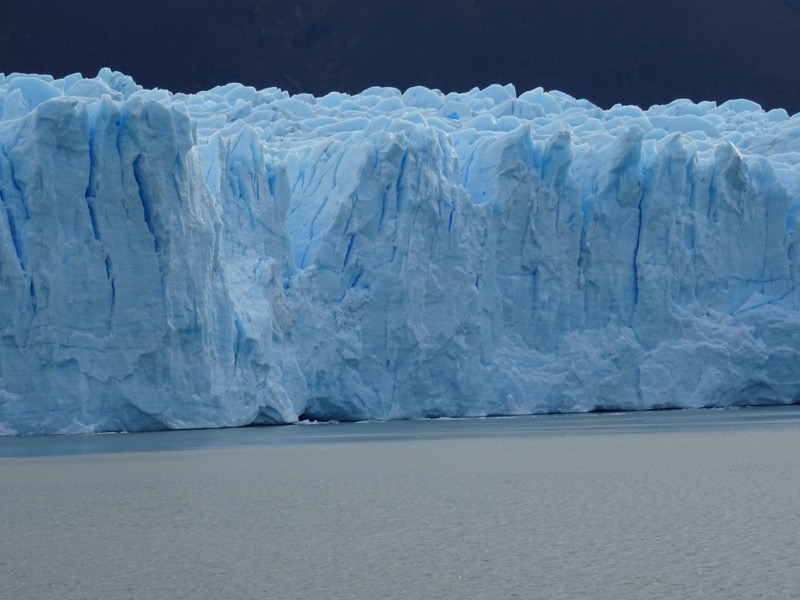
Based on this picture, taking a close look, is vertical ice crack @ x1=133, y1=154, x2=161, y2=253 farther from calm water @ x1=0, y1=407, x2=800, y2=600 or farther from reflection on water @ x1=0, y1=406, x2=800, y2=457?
calm water @ x1=0, y1=407, x2=800, y2=600

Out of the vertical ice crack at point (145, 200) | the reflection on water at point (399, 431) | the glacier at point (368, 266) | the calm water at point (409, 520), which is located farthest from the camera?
the vertical ice crack at point (145, 200)

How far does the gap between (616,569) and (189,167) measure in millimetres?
11434

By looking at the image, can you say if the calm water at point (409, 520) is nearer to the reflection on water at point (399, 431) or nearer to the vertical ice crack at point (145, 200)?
the reflection on water at point (399, 431)

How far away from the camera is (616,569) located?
6.00 meters

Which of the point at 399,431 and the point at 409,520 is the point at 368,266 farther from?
the point at 409,520

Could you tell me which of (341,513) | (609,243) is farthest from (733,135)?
(341,513)

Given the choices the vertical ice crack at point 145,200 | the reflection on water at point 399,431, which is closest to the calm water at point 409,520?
the reflection on water at point 399,431

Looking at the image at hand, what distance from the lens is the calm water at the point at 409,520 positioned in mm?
5844

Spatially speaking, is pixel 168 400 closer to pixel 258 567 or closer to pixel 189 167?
pixel 189 167

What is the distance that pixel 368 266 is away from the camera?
1820cm

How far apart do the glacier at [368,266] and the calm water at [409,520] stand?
253cm

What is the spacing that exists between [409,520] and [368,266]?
10.6m

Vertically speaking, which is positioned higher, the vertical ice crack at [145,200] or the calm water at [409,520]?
the vertical ice crack at [145,200]

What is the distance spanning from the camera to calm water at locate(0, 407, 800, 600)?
5.84 m
